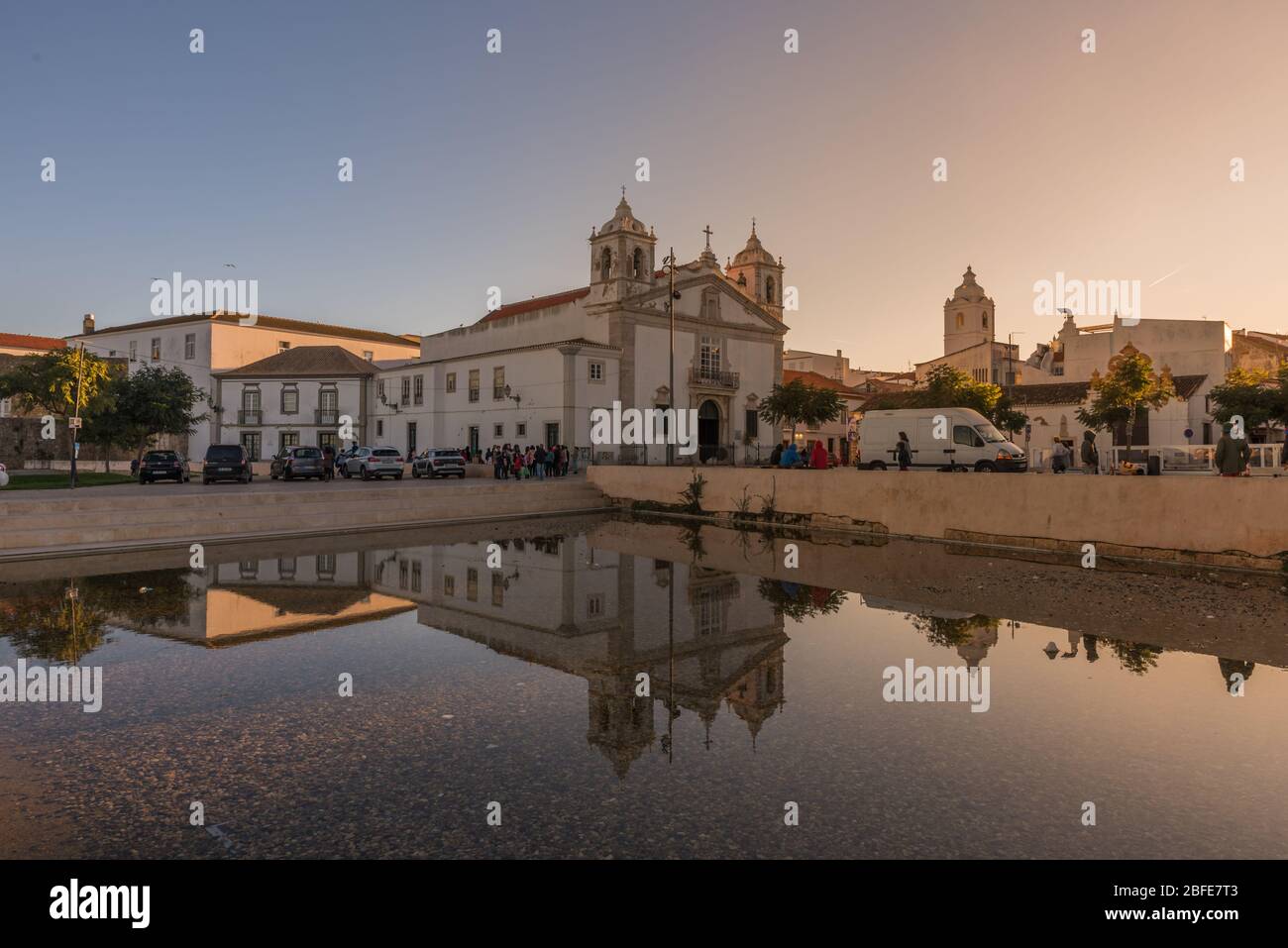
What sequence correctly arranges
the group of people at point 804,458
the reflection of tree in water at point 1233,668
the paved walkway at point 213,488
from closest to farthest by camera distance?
1. the reflection of tree in water at point 1233,668
2. the paved walkway at point 213,488
3. the group of people at point 804,458

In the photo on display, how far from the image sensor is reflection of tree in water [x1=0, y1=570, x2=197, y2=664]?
779 cm

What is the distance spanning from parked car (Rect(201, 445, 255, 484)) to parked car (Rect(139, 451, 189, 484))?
2.14 meters

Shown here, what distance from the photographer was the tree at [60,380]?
31.4 m

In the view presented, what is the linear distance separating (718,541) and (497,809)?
13.4 m

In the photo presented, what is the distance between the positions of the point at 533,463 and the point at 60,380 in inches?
741

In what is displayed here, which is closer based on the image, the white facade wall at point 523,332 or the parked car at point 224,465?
→ the parked car at point 224,465

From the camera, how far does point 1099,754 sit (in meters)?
4.93

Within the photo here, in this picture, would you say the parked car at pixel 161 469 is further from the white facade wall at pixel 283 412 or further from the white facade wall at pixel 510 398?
the white facade wall at pixel 283 412

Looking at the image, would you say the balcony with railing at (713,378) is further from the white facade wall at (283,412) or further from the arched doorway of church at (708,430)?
the white facade wall at (283,412)

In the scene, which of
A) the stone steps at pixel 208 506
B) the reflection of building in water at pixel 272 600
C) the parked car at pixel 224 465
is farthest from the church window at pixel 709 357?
the reflection of building in water at pixel 272 600

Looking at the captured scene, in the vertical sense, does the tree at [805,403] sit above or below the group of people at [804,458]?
above

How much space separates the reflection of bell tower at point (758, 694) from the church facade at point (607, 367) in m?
30.4

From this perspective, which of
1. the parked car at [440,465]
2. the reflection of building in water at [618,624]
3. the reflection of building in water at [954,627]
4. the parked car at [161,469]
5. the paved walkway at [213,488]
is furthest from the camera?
the parked car at [440,465]

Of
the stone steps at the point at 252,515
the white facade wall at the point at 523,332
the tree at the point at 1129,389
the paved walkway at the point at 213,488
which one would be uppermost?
the white facade wall at the point at 523,332
